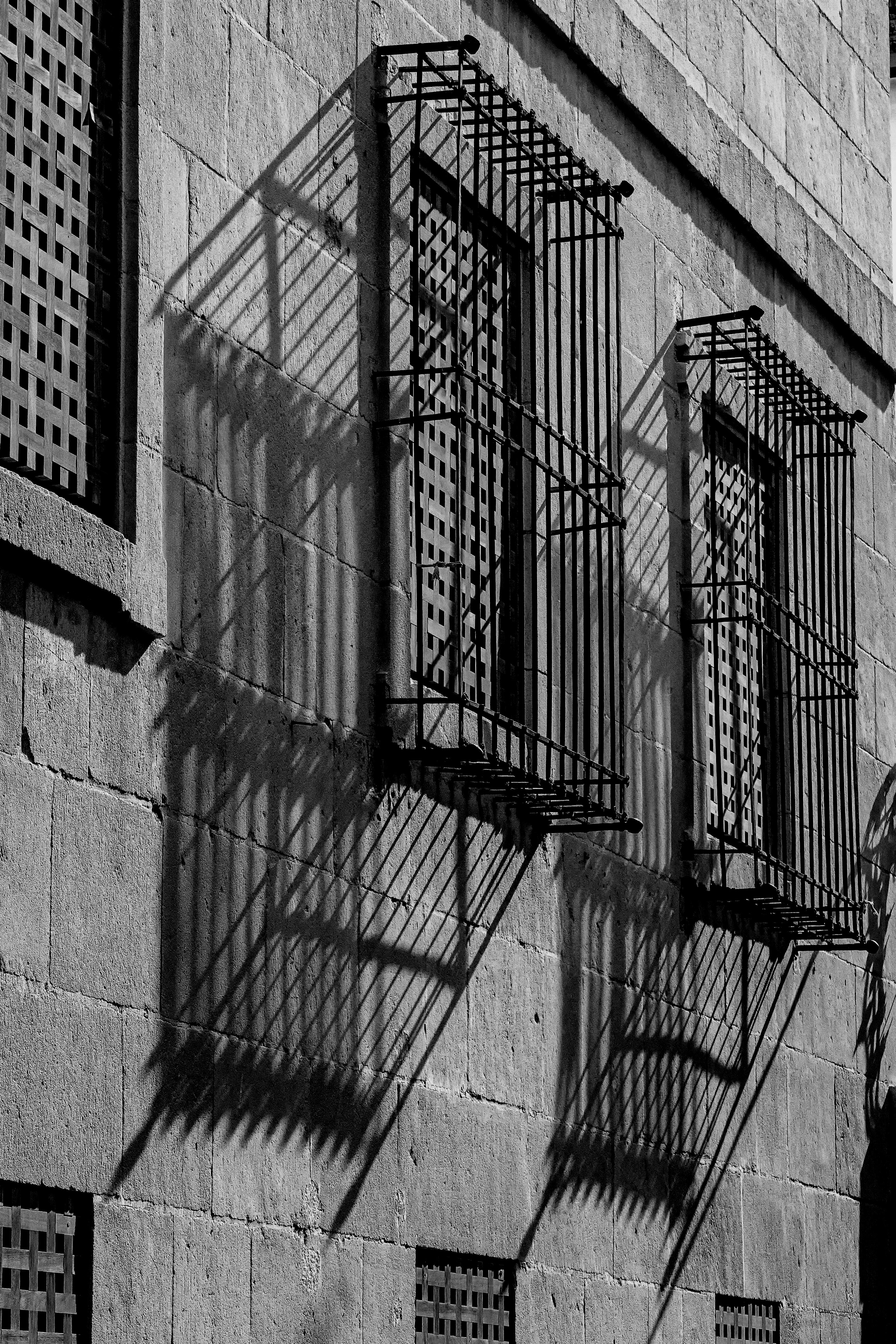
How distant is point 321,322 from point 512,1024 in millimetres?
2445

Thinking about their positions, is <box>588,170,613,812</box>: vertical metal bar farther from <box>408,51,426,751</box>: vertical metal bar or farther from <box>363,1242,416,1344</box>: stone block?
<box>363,1242,416,1344</box>: stone block

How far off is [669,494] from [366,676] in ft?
9.88

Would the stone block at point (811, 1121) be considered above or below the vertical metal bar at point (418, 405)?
below

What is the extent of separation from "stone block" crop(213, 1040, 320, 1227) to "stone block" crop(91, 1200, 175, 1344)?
313mm

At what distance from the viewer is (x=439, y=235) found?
8734 mm

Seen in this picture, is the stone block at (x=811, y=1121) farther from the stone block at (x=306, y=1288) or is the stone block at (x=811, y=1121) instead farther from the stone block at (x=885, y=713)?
the stone block at (x=306, y=1288)

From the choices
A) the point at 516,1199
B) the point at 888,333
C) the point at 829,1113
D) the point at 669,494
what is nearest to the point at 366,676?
the point at 516,1199

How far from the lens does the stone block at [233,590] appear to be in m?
6.96

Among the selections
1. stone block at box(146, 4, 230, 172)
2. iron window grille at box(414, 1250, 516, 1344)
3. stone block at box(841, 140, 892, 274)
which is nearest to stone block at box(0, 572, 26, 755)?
stone block at box(146, 4, 230, 172)

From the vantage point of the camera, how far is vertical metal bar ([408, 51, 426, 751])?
7.93 metres

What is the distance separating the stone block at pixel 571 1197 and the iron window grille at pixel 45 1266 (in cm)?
273

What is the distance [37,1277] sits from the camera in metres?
6.00

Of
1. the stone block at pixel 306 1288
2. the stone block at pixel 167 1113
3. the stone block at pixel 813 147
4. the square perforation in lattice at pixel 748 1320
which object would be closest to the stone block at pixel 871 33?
the stone block at pixel 813 147

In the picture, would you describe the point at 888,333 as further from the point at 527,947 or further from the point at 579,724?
the point at 527,947
